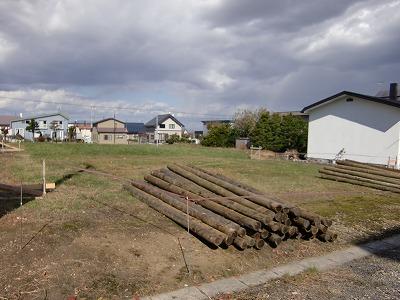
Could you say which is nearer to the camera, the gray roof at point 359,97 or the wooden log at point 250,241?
the wooden log at point 250,241

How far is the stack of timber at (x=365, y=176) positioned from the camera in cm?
1641

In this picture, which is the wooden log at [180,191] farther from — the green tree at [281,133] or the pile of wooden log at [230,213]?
the green tree at [281,133]

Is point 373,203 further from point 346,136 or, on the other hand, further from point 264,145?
point 264,145

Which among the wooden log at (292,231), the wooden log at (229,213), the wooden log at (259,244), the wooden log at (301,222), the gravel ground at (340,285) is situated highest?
the wooden log at (229,213)

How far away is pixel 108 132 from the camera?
80000 millimetres

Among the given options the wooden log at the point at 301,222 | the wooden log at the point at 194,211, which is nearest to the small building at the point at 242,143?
the wooden log at the point at 194,211

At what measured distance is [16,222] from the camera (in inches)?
299

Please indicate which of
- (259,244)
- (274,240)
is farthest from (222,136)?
(259,244)

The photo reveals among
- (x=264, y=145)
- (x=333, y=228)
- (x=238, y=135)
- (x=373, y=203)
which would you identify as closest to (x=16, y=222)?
(x=333, y=228)

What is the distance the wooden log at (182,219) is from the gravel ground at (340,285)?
53.6 inches

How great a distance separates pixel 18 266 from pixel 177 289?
2492mm

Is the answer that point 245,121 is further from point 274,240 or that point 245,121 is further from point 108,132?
point 274,240

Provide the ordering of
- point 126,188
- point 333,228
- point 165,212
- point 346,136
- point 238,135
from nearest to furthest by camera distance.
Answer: point 165,212 → point 333,228 → point 126,188 → point 346,136 → point 238,135

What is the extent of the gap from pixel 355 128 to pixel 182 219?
24532 millimetres
